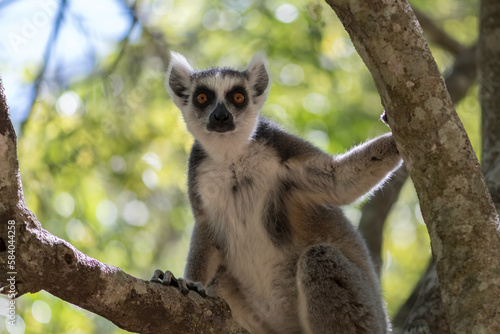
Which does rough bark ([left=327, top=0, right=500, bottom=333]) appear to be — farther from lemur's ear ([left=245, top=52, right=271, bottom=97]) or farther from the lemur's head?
lemur's ear ([left=245, top=52, right=271, bottom=97])

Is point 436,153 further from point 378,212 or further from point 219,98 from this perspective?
point 378,212

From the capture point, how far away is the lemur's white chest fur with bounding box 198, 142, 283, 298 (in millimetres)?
5949

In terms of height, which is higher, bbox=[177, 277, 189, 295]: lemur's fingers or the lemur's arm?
the lemur's arm

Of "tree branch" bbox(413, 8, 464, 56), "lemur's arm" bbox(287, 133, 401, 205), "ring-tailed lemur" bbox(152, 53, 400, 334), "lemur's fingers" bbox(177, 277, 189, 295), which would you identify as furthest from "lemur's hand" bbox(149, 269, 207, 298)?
"tree branch" bbox(413, 8, 464, 56)

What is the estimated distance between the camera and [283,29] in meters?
9.67

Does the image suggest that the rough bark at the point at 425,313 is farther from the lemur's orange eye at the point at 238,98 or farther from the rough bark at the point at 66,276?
the lemur's orange eye at the point at 238,98

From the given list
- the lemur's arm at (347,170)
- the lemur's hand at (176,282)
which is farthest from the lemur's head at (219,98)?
the lemur's hand at (176,282)

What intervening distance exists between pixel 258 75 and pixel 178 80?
948 mm

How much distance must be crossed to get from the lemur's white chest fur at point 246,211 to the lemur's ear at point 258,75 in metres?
1.13

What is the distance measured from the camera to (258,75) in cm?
717

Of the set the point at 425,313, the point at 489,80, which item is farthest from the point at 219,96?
the point at 489,80

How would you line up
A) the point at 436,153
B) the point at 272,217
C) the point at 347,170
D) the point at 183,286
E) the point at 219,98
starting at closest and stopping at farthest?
the point at 436,153, the point at 183,286, the point at 347,170, the point at 272,217, the point at 219,98

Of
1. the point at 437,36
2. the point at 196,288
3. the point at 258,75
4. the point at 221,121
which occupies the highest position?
the point at 437,36

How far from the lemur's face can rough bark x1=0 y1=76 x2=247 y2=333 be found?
7.76ft
